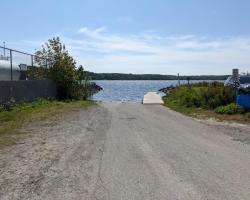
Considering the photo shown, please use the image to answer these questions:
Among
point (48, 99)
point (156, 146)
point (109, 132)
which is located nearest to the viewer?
point (156, 146)

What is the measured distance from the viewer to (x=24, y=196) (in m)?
7.39

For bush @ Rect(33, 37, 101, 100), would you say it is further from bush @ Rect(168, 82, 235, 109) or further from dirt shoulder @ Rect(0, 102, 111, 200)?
dirt shoulder @ Rect(0, 102, 111, 200)

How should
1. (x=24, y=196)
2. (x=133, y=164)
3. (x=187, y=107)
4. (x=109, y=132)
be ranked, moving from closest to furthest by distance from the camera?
1. (x=24, y=196)
2. (x=133, y=164)
3. (x=109, y=132)
4. (x=187, y=107)

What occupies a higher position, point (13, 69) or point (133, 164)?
point (13, 69)

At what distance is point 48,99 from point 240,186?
25.5 meters

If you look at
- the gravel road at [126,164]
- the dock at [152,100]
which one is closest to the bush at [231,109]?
the gravel road at [126,164]

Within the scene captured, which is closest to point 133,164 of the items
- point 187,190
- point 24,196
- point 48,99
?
point 187,190

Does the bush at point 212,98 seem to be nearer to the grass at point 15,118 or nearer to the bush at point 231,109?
the bush at point 231,109

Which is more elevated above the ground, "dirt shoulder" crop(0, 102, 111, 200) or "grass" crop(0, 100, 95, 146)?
"dirt shoulder" crop(0, 102, 111, 200)

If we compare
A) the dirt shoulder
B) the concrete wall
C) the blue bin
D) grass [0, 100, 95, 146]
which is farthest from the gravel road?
the concrete wall

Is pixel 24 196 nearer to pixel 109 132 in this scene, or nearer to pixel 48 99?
pixel 109 132

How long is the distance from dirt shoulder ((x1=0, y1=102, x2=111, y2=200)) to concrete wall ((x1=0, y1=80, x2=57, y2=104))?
24.4 feet

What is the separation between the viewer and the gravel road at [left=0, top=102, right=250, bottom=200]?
767 cm

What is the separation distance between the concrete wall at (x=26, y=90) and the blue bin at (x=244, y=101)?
37.6ft
